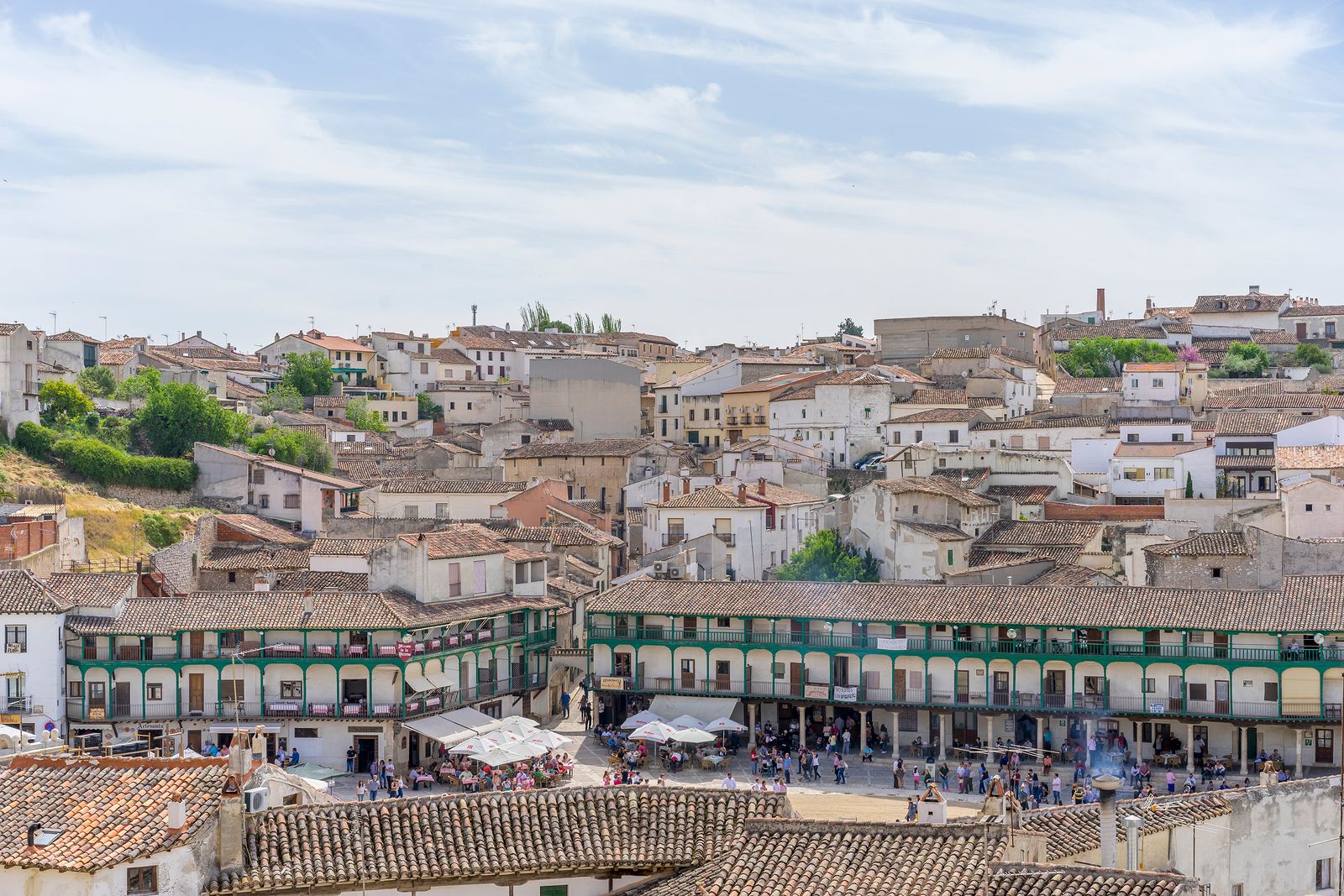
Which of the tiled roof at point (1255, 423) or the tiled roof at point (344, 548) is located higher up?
the tiled roof at point (1255, 423)

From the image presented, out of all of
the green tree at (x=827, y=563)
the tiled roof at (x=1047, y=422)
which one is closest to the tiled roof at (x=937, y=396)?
the tiled roof at (x=1047, y=422)

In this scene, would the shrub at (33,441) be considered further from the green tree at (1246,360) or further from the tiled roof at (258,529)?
the green tree at (1246,360)

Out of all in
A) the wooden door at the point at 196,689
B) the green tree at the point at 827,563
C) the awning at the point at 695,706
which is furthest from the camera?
the green tree at the point at 827,563

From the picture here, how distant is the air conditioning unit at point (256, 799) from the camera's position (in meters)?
28.0

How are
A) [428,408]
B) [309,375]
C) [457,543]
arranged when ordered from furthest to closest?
[309,375] → [428,408] → [457,543]

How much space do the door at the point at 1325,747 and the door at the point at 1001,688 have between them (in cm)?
861

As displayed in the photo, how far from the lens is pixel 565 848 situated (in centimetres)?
2653

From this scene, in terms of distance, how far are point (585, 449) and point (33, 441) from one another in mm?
25355

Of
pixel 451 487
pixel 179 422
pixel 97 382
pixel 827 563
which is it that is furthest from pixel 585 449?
pixel 97 382

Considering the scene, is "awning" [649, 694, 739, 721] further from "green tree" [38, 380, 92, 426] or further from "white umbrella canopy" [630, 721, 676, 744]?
"green tree" [38, 380, 92, 426]

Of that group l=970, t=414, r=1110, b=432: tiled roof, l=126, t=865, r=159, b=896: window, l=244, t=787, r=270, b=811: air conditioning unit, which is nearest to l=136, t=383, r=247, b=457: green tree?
l=970, t=414, r=1110, b=432: tiled roof

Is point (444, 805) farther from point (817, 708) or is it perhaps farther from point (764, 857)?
point (817, 708)

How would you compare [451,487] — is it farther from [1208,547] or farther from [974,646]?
[1208,547]

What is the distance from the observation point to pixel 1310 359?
10131 cm
